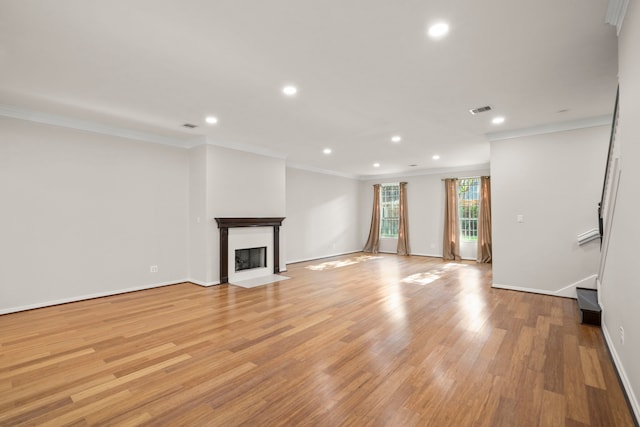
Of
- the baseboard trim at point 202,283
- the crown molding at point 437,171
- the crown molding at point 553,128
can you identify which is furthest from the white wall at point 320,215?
the crown molding at point 553,128

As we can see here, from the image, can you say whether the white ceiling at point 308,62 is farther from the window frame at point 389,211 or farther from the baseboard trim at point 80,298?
the window frame at point 389,211

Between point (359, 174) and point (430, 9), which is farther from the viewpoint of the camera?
point (359, 174)

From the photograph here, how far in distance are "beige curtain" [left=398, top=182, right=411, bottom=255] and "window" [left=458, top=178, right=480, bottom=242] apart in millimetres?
1590

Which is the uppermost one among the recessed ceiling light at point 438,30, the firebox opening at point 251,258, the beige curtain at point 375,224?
the recessed ceiling light at point 438,30

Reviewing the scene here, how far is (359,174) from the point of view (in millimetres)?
10250

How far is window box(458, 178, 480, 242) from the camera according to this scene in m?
8.49

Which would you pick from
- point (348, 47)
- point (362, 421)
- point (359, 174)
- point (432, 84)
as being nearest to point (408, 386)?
point (362, 421)

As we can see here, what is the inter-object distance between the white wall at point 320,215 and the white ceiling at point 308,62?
354cm

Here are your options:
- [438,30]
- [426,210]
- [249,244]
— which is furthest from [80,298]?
[426,210]

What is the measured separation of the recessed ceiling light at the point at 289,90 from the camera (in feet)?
10.9

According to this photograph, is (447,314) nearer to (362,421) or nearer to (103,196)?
(362,421)

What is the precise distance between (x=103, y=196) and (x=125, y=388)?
3556mm

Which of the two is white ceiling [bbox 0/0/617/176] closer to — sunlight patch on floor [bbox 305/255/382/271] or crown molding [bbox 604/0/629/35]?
crown molding [bbox 604/0/629/35]

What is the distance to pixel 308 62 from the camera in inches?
109
